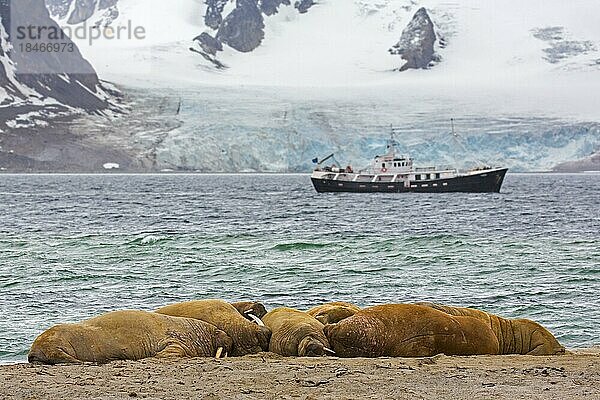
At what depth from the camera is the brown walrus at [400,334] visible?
6.25m

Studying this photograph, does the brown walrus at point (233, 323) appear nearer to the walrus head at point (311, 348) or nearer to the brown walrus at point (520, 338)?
the walrus head at point (311, 348)

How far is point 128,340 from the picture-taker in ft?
19.9

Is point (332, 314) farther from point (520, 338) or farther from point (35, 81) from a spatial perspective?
point (35, 81)

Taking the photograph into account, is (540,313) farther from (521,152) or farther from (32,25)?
(32,25)

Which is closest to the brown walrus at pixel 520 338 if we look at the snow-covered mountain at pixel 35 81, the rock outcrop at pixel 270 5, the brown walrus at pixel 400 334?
the brown walrus at pixel 400 334

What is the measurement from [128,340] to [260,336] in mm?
971

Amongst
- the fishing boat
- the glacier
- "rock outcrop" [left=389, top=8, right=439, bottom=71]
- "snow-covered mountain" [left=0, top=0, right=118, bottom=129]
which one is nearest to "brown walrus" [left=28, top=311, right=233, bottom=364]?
the fishing boat

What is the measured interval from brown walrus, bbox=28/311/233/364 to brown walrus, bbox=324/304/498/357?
0.85m

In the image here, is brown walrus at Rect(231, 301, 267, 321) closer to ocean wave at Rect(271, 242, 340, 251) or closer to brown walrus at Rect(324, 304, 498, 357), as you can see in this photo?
brown walrus at Rect(324, 304, 498, 357)

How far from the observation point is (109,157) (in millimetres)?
106062

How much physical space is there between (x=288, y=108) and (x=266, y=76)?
158 feet

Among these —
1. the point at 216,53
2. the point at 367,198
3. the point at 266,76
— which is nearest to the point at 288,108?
the point at 367,198

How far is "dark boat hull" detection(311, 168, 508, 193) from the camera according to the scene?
193 feet

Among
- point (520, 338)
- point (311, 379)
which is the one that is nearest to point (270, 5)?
point (520, 338)
